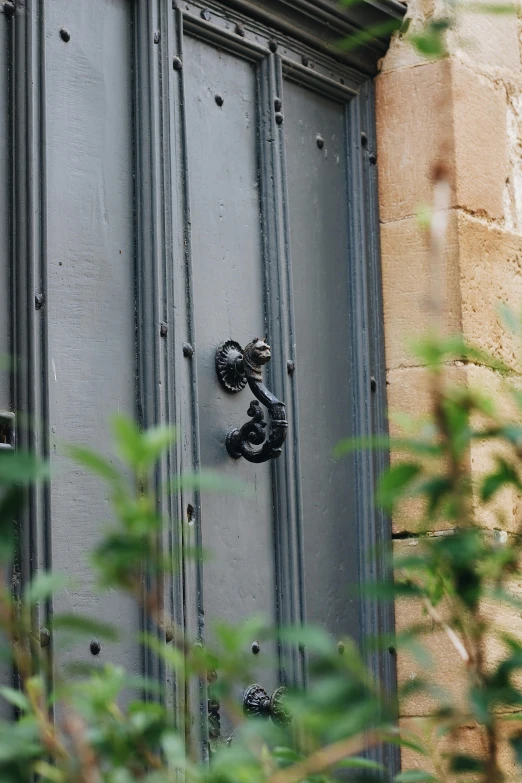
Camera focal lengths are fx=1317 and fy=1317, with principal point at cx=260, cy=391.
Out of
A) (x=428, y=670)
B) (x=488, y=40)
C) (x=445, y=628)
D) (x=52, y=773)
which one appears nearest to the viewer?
(x=52, y=773)

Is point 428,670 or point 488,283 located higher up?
point 488,283

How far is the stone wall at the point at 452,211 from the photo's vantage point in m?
3.01

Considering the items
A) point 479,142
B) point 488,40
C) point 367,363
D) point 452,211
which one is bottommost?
point 367,363

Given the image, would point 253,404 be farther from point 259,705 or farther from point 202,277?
point 259,705

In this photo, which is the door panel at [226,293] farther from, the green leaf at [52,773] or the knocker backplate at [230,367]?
the green leaf at [52,773]

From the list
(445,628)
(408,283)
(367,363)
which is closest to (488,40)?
(408,283)

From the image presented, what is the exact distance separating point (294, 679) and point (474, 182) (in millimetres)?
1235

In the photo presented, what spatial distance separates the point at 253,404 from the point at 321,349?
14.7 inches

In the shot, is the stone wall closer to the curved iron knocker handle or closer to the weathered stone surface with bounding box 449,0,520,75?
the weathered stone surface with bounding box 449,0,520,75

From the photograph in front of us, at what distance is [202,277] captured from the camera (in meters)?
2.61

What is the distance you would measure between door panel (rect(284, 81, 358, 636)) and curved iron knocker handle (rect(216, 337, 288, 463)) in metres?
0.24

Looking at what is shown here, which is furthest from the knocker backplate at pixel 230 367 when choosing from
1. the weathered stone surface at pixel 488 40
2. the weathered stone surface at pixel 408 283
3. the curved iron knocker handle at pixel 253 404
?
the weathered stone surface at pixel 488 40

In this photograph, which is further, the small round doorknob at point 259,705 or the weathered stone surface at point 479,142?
the weathered stone surface at point 479,142

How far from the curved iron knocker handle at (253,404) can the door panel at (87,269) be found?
244 millimetres
